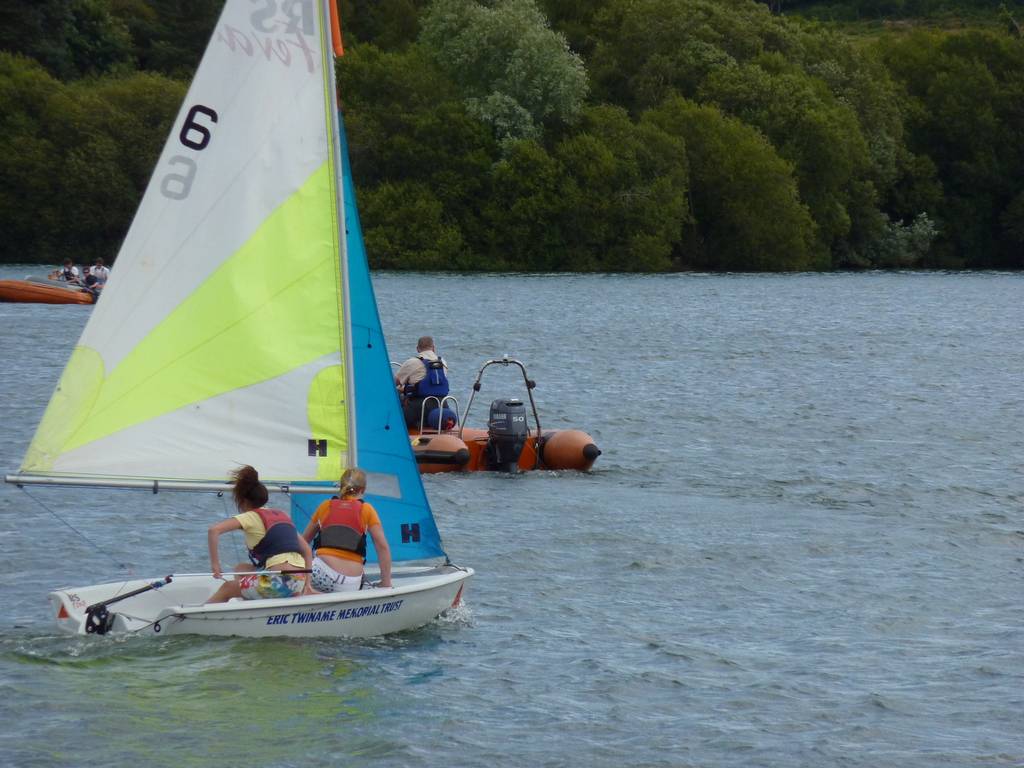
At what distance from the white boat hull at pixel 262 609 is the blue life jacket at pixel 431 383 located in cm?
923

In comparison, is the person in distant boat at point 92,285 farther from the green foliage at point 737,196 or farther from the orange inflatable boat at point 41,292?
the green foliage at point 737,196

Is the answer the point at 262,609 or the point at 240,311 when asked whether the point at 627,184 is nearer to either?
the point at 240,311

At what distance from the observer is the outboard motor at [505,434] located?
23.7 metres

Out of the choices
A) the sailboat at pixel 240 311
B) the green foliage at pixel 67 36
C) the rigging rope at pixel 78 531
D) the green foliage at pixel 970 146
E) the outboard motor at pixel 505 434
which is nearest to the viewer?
the sailboat at pixel 240 311

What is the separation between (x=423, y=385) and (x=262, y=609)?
10664 mm

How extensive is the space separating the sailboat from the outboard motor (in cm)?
1007

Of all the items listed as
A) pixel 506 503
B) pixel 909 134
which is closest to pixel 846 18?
pixel 909 134

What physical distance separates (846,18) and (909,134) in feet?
210

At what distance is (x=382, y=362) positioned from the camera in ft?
46.0

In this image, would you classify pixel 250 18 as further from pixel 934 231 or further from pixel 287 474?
pixel 934 231

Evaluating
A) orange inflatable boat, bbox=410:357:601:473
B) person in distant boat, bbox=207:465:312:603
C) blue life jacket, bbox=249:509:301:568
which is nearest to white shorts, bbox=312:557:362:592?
person in distant boat, bbox=207:465:312:603

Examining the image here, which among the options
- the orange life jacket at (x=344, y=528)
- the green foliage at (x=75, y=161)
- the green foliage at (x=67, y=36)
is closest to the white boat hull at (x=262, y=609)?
the orange life jacket at (x=344, y=528)

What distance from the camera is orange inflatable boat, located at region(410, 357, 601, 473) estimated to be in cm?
2348

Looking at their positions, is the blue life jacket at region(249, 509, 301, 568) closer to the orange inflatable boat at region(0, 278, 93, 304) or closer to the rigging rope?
the rigging rope
